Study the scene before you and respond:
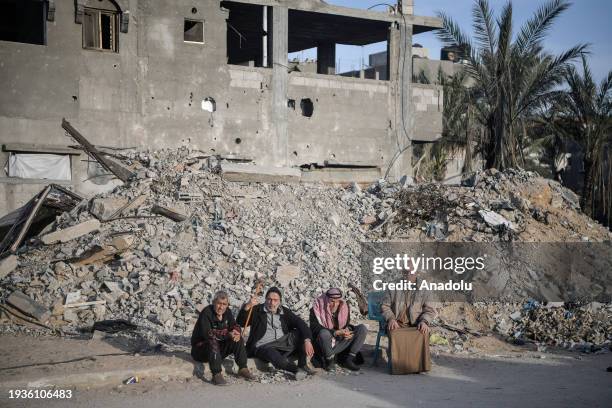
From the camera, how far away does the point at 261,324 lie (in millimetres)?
8406

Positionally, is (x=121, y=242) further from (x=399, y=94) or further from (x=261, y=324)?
(x=399, y=94)

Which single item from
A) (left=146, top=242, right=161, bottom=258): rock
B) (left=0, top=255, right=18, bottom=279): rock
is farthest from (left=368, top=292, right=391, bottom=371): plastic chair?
(left=0, top=255, right=18, bottom=279): rock

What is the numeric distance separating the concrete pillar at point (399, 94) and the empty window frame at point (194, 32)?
5.66 metres

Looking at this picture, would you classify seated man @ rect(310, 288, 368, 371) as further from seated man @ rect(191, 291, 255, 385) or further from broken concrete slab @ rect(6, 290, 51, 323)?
broken concrete slab @ rect(6, 290, 51, 323)

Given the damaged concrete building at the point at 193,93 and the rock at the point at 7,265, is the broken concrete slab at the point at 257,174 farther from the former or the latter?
the rock at the point at 7,265

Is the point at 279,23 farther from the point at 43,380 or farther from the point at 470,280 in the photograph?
the point at 43,380

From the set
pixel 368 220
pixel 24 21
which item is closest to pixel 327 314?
pixel 368 220

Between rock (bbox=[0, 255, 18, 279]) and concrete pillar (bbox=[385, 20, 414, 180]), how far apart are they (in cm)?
1158

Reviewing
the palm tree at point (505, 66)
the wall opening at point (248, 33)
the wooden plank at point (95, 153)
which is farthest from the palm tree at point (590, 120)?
the wooden plank at point (95, 153)

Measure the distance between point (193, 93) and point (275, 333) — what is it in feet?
35.8

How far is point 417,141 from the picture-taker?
856 inches

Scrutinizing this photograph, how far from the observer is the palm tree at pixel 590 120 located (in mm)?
22031

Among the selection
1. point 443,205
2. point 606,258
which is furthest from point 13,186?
point 606,258

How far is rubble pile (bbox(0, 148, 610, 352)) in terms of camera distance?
11703 mm
